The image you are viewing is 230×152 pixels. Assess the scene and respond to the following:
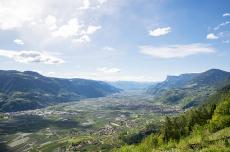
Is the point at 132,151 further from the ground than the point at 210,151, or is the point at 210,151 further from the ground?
the point at 210,151

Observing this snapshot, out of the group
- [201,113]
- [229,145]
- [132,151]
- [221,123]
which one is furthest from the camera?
[201,113]

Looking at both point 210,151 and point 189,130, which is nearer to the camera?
point 210,151

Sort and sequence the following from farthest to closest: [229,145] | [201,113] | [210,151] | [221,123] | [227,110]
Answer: [201,113] → [227,110] → [221,123] → [229,145] → [210,151]

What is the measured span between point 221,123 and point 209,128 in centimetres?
532

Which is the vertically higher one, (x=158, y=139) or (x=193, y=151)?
(x=193, y=151)

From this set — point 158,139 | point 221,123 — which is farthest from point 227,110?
point 158,139

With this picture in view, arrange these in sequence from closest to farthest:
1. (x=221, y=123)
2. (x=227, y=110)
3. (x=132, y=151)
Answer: (x=132, y=151)
(x=221, y=123)
(x=227, y=110)

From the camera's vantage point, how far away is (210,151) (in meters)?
65.6

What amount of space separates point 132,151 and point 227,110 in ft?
188

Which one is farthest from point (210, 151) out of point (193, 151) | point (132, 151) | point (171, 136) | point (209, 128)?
point (171, 136)

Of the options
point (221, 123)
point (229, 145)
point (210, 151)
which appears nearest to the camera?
point (210, 151)

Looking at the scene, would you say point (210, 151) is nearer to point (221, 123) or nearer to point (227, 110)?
point (221, 123)

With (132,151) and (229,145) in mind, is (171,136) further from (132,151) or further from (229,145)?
(229,145)

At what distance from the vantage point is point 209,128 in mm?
139875
